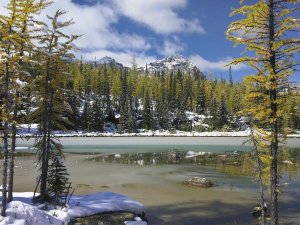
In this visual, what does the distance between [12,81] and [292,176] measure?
2994 centimetres

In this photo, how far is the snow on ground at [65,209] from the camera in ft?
54.5

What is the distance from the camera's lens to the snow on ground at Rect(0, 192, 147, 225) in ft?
54.5

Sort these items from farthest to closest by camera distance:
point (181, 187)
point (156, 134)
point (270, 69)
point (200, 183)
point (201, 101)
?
point (201, 101) → point (156, 134) → point (200, 183) → point (181, 187) → point (270, 69)

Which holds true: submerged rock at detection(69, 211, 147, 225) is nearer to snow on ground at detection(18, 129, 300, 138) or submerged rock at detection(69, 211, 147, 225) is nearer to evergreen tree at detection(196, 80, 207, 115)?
snow on ground at detection(18, 129, 300, 138)

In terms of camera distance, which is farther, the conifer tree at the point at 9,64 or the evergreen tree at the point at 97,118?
the evergreen tree at the point at 97,118

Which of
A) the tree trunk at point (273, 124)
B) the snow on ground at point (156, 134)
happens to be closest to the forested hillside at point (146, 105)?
the snow on ground at point (156, 134)

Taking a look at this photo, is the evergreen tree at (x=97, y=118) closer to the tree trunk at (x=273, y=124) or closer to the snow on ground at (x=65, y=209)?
the snow on ground at (x=65, y=209)

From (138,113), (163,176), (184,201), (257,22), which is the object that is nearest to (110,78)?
(138,113)

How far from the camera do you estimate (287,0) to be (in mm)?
15688

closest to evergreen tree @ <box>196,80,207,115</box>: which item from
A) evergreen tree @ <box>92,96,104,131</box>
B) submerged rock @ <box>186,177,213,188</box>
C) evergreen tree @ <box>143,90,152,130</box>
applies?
evergreen tree @ <box>143,90,152,130</box>

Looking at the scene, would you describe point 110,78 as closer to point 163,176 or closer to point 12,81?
point 163,176

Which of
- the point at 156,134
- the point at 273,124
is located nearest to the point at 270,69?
the point at 273,124

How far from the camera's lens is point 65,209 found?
1912 centimetres

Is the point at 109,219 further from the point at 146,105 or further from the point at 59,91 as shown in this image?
the point at 146,105
